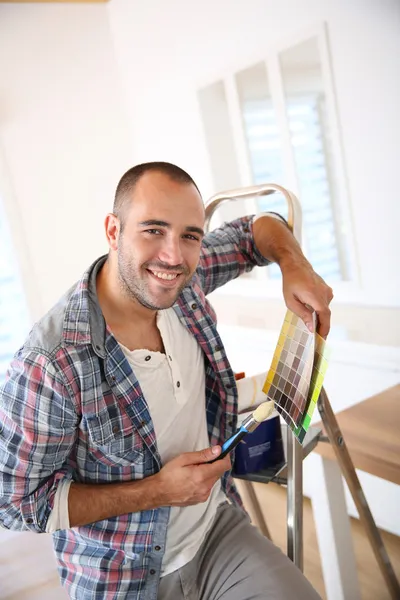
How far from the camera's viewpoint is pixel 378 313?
238 cm

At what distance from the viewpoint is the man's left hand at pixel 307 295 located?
1.17 meters

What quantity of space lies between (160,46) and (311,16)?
136 cm

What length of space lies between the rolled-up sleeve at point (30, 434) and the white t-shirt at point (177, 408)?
20 cm

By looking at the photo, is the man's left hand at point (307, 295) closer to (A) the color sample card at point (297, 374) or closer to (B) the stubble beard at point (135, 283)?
(A) the color sample card at point (297, 374)

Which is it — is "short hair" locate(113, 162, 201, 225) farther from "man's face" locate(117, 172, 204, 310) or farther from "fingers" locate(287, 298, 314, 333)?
"fingers" locate(287, 298, 314, 333)

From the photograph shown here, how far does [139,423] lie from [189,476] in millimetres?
148

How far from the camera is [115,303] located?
1.26 meters

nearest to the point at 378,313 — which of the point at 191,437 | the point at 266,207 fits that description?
the point at 266,207

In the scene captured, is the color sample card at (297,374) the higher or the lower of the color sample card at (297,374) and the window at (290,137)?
the lower

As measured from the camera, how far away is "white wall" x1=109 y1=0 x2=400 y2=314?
2137 mm

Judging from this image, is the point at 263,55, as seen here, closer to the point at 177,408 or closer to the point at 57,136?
the point at 57,136

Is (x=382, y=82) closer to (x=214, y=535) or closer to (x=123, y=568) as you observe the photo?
(x=214, y=535)

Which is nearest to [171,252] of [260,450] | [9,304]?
[260,450]

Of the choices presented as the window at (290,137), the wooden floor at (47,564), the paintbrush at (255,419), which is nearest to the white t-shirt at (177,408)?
the paintbrush at (255,419)
